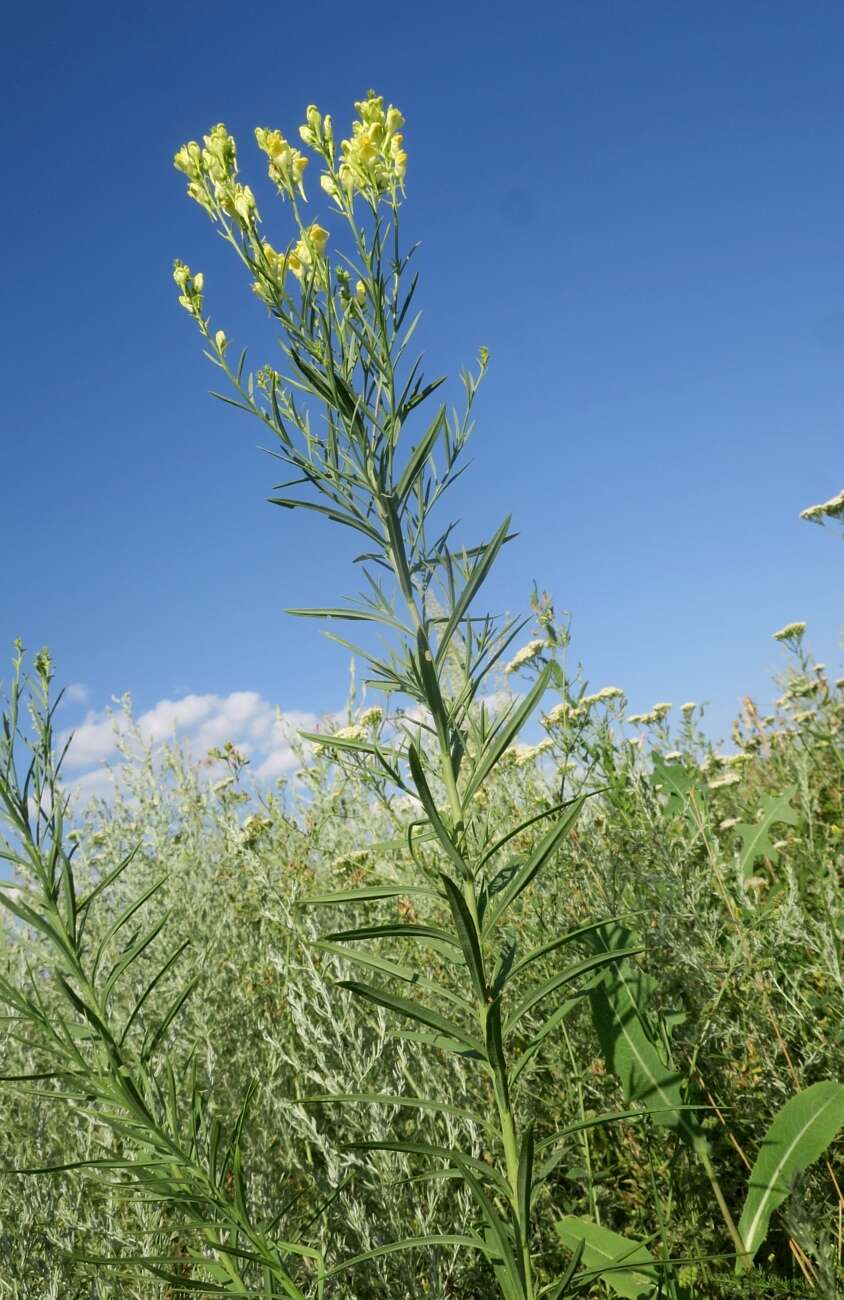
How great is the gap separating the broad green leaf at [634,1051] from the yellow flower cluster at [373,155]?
5.54ft

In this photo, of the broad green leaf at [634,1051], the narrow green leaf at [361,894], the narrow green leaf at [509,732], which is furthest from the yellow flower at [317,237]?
the broad green leaf at [634,1051]

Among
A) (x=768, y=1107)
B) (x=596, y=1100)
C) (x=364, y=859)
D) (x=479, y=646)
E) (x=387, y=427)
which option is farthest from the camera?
(x=364, y=859)

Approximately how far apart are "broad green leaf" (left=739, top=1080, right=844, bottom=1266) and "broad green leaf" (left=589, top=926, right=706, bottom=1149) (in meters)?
0.16

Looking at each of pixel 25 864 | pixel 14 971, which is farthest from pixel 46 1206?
pixel 14 971

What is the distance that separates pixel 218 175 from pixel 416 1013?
4.62ft

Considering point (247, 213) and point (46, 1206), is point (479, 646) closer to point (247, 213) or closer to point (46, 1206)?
point (247, 213)

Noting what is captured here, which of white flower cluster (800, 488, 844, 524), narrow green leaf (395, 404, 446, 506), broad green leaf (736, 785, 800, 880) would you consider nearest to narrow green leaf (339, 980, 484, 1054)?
narrow green leaf (395, 404, 446, 506)

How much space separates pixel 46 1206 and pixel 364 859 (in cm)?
138

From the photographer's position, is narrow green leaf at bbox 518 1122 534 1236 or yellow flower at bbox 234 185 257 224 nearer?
narrow green leaf at bbox 518 1122 534 1236

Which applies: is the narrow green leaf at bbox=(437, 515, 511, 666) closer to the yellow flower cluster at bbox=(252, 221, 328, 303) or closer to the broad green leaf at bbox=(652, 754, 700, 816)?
the yellow flower cluster at bbox=(252, 221, 328, 303)

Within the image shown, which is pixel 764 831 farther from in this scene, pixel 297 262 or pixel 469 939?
pixel 297 262

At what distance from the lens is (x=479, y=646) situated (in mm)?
1498

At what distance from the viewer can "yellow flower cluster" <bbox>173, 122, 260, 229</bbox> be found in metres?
1.44

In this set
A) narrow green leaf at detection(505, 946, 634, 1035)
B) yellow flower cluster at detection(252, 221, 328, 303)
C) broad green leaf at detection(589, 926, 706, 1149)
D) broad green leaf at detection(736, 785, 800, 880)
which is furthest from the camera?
broad green leaf at detection(736, 785, 800, 880)
